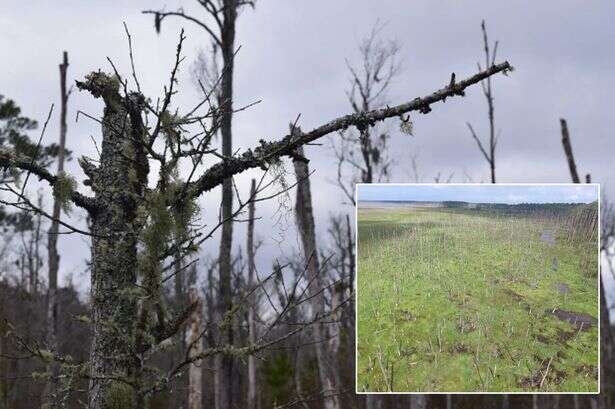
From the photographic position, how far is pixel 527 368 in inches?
236

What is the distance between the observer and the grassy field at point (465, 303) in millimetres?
6004

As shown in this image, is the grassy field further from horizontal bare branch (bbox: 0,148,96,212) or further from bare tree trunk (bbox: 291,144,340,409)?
bare tree trunk (bbox: 291,144,340,409)

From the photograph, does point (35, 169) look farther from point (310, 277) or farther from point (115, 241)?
point (310, 277)

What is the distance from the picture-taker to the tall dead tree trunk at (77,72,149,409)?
3787 mm

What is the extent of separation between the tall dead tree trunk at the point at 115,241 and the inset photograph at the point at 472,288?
2.35 metres

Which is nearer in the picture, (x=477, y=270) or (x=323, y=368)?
(x=477, y=270)

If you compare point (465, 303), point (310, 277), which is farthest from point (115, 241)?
point (310, 277)

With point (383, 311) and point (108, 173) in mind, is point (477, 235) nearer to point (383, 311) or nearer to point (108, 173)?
point (383, 311)

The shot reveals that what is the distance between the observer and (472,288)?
6.01m

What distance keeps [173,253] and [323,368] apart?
745 centimetres

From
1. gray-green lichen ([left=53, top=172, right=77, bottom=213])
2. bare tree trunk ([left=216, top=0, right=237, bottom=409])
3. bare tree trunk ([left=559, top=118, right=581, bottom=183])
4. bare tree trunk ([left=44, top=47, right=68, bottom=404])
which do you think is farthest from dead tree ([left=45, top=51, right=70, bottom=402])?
gray-green lichen ([left=53, top=172, right=77, bottom=213])

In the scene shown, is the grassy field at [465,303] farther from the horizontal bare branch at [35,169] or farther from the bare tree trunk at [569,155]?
the bare tree trunk at [569,155]

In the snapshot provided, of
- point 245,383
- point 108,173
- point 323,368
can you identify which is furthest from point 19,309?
point 108,173

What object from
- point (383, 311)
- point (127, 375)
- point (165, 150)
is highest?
point (165, 150)
